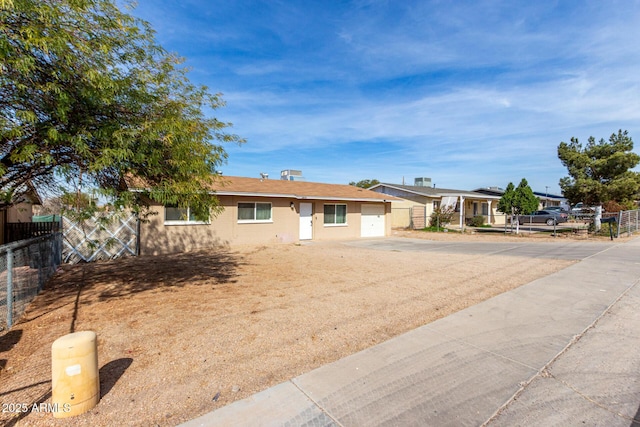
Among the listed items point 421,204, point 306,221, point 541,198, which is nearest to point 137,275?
point 306,221

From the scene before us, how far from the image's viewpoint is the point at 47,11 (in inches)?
137

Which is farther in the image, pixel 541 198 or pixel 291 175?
pixel 541 198

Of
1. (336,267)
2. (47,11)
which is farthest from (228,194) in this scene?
(47,11)

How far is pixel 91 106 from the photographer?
4.32 meters

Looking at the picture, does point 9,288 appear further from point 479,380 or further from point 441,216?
point 441,216

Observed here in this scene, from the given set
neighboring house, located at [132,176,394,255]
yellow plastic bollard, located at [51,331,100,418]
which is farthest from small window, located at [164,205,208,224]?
yellow plastic bollard, located at [51,331,100,418]

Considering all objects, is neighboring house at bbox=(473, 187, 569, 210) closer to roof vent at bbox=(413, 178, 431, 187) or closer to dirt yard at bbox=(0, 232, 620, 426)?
roof vent at bbox=(413, 178, 431, 187)

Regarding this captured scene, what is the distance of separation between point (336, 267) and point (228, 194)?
6658 mm

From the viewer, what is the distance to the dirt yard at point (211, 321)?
3.08 meters

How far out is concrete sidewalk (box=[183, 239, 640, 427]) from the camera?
9.09ft

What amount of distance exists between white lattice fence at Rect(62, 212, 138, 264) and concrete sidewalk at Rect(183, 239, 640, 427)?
30.7 ft

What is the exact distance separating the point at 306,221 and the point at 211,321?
41.5ft

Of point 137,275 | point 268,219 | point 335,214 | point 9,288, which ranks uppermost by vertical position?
point 335,214

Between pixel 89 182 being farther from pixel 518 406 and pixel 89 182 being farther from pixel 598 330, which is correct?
pixel 598 330
